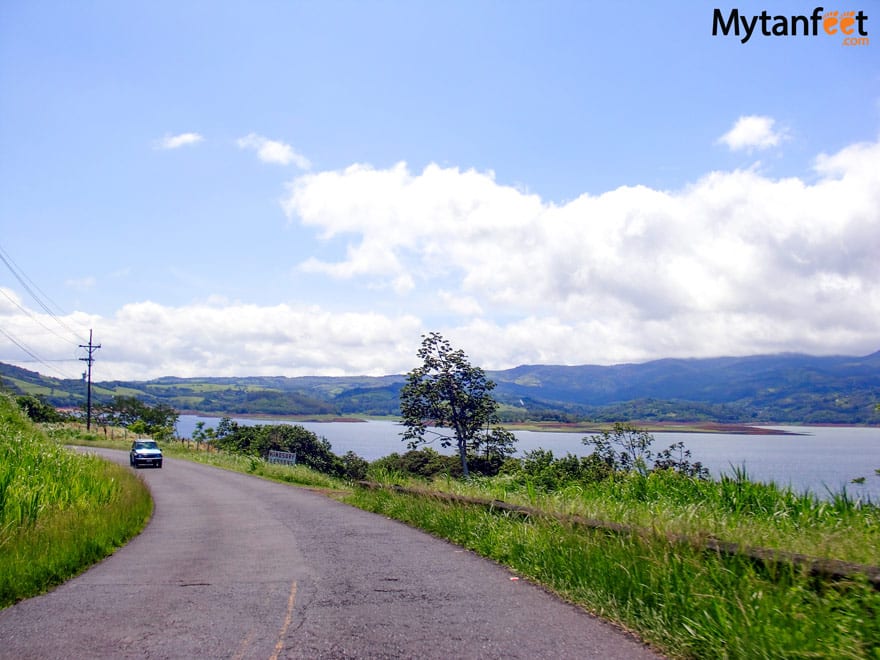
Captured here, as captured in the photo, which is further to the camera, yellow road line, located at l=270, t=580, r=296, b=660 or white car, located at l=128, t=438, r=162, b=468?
white car, located at l=128, t=438, r=162, b=468

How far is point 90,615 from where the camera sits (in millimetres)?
7047

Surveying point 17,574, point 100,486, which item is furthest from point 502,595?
point 100,486

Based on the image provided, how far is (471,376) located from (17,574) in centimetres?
4311

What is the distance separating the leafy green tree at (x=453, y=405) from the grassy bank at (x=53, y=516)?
30.4 m

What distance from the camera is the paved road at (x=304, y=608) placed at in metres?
5.69

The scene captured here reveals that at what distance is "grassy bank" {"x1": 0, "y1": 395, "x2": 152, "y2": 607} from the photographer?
893 cm

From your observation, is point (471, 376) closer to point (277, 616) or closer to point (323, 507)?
point (323, 507)

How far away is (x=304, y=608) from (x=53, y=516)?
26.9 ft

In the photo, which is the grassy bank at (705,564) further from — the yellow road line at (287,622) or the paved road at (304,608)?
the yellow road line at (287,622)

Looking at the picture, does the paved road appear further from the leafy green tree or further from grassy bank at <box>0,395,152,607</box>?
the leafy green tree

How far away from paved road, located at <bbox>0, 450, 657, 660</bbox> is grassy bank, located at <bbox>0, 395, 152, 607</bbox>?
40 cm

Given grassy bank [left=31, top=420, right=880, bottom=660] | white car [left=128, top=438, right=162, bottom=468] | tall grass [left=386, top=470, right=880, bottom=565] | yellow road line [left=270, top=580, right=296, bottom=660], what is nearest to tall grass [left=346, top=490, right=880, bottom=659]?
grassy bank [left=31, top=420, right=880, bottom=660]

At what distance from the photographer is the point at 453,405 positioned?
50.3 m

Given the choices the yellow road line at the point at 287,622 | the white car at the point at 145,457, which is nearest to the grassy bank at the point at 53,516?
the yellow road line at the point at 287,622
